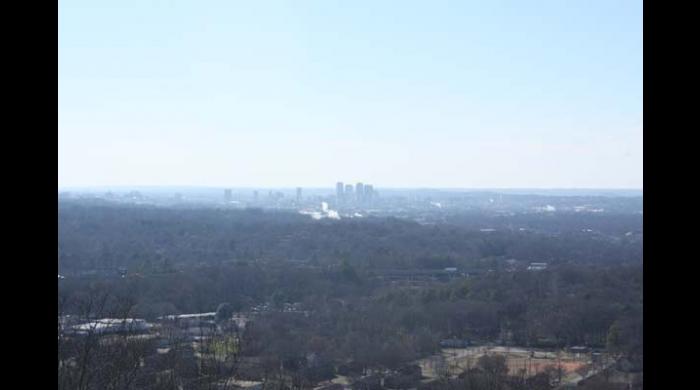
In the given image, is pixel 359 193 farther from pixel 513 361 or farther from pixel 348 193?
pixel 513 361

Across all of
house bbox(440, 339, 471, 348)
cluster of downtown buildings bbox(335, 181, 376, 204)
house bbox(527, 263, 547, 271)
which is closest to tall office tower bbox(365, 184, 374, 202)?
cluster of downtown buildings bbox(335, 181, 376, 204)

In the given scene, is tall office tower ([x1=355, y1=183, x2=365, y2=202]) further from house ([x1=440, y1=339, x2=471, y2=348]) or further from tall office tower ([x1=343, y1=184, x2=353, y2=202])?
A: house ([x1=440, y1=339, x2=471, y2=348])

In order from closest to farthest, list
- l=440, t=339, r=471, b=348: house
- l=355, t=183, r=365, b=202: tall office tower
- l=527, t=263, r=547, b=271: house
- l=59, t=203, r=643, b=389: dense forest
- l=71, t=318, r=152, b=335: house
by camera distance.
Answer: l=71, t=318, r=152, b=335: house, l=59, t=203, r=643, b=389: dense forest, l=440, t=339, r=471, b=348: house, l=527, t=263, r=547, b=271: house, l=355, t=183, r=365, b=202: tall office tower

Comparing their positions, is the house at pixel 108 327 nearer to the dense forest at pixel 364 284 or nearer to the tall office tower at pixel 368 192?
the dense forest at pixel 364 284

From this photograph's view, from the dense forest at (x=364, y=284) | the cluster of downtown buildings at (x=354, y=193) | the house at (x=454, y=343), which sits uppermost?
the cluster of downtown buildings at (x=354, y=193)

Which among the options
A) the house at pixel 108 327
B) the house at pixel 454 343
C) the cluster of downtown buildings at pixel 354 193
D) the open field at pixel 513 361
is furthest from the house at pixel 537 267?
the cluster of downtown buildings at pixel 354 193

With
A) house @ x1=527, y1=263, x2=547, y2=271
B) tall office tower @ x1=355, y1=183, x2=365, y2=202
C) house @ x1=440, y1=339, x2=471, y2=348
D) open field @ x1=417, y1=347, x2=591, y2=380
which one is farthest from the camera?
tall office tower @ x1=355, y1=183, x2=365, y2=202

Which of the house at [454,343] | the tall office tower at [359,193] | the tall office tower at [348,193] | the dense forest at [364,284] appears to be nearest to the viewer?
the dense forest at [364,284]

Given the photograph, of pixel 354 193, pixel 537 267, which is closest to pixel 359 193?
pixel 354 193

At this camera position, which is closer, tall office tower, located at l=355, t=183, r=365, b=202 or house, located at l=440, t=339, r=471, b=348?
house, located at l=440, t=339, r=471, b=348

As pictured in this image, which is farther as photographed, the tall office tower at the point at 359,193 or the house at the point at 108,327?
the tall office tower at the point at 359,193

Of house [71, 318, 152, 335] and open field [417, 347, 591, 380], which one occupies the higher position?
house [71, 318, 152, 335]
